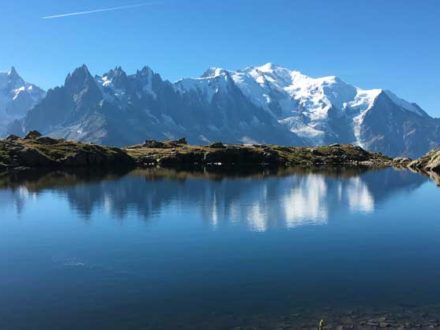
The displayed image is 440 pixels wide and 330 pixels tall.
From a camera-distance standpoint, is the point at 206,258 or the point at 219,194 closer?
the point at 206,258

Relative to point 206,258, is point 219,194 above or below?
above

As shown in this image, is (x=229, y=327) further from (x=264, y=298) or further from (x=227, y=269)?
(x=227, y=269)

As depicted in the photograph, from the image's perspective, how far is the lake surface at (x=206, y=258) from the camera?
43.2 m

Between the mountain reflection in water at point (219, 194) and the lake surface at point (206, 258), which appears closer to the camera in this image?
the lake surface at point (206, 258)

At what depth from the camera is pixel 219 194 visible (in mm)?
125000

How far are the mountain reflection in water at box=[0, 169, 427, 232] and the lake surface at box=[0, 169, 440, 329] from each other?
28.4 inches

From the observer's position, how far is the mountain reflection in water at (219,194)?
313 feet

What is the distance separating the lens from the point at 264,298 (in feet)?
151

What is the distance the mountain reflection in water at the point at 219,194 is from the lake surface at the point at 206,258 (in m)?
0.72

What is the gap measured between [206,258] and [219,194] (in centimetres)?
6450

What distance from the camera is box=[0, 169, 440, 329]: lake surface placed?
43.2 m

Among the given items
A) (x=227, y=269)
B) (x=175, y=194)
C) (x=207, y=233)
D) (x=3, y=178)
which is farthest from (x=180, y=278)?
(x=3, y=178)

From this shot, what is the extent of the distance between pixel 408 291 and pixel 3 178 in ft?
456

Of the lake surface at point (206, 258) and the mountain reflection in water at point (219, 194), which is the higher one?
the mountain reflection in water at point (219, 194)
